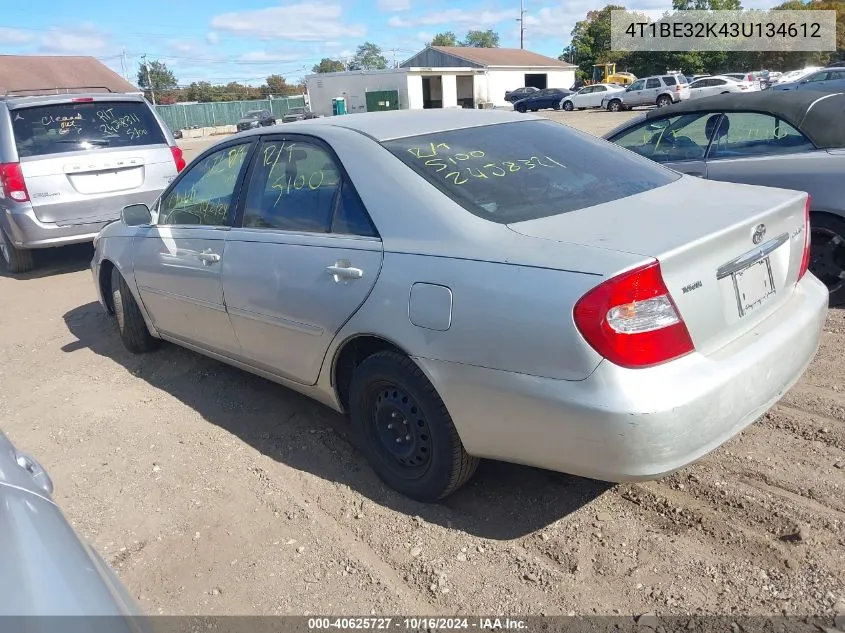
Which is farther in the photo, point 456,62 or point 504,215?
point 456,62

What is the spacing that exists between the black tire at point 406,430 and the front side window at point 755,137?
3.58m

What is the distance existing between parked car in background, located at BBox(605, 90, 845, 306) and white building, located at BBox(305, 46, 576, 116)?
43669 millimetres

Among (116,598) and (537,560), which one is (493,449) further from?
(116,598)

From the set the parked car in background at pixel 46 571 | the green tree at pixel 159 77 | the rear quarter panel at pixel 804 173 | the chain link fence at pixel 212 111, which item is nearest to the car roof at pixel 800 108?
the rear quarter panel at pixel 804 173

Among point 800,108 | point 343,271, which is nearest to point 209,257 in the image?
point 343,271

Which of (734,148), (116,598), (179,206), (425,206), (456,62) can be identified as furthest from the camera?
(456,62)

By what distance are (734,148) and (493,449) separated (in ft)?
12.3

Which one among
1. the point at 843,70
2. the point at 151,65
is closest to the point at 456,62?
the point at 843,70

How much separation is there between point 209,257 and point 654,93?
123 feet

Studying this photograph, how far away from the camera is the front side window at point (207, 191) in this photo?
3.84m

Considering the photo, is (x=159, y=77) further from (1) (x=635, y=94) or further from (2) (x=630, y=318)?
(2) (x=630, y=318)

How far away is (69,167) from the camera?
7273 millimetres

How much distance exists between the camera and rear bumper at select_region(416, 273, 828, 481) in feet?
7.27

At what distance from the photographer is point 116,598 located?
1492mm
